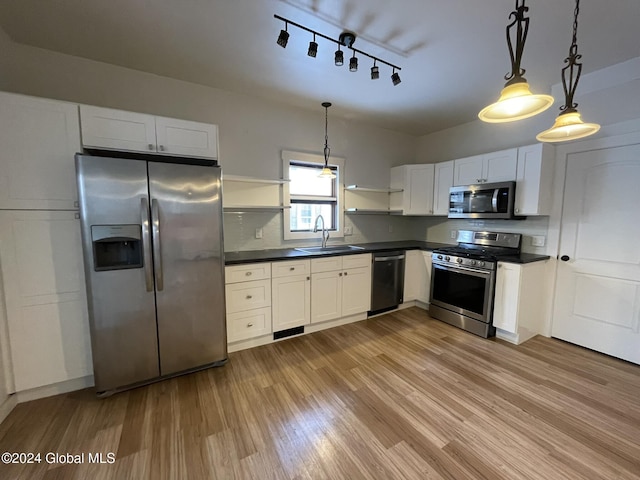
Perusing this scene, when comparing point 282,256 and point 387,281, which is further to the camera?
point 387,281

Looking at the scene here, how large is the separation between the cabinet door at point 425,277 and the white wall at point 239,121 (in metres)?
0.81

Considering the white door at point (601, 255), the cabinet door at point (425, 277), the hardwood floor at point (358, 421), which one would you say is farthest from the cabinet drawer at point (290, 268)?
the white door at point (601, 255)

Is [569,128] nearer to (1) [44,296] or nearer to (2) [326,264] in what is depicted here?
(2) [326,264]

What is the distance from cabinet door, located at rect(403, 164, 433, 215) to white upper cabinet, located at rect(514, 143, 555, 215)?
1160 mm

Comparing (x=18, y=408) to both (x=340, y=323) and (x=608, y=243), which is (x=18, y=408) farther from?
(x=608, y=243)

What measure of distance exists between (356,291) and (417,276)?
1.08 metres

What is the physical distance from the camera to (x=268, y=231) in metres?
3.37

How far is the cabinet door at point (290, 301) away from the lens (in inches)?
113

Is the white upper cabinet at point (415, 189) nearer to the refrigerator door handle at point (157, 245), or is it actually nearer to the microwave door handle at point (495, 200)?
the microwave door handle at point (495, 200)

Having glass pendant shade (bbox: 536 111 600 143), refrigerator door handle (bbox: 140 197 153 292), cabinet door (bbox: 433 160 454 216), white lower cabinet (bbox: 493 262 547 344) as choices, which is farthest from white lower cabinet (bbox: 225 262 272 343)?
cabinet door (bbox: 433 160 454 216)

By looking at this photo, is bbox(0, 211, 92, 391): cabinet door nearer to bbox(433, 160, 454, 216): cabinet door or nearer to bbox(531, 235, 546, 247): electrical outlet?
bbox(433, 160, 454, 216): cabinet door

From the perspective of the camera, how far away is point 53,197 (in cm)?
194

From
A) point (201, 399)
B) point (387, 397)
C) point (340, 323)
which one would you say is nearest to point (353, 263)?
point (340, 323)

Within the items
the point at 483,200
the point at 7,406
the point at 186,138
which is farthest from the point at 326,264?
the point at 7,406
